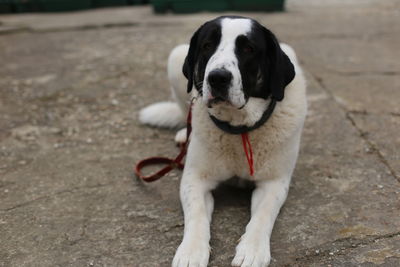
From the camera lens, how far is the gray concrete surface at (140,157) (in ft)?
7.44

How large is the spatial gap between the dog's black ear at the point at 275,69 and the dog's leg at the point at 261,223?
0.46 m

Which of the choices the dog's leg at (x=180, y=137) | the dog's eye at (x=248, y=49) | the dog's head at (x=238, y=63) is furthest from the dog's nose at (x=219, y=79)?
the dog's leg at (x=180, y=137)

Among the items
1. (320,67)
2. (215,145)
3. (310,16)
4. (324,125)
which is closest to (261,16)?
(310,16)

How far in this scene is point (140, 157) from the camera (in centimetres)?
326

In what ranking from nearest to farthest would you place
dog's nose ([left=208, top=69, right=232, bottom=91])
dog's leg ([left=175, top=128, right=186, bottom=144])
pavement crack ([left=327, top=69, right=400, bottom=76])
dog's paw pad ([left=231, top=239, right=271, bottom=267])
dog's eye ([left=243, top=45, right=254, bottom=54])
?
1. dog's paw pad ([left=231, top=239, right=271, bottom=267])
2. dog's nose ([left=208, top=69, right=232, bottom=91])
3. dog's eye ([left=243, top=45, right=254, bottom=54])
4. dog's leg ([left=175, top=128, right=186, bottom=144])
5. pavement crack ([left=327, top=69, right=400, bottom=76])

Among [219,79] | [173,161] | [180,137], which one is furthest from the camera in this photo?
[180,137]

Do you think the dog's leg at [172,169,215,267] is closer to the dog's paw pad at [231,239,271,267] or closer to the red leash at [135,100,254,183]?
the dog's paw pad at [231,239,271,267]

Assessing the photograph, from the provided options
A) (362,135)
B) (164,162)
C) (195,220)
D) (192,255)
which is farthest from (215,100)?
(362,135)

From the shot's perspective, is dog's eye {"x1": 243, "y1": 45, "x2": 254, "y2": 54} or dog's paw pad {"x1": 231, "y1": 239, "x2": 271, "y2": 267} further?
dog's eye {"x1": 243, "y1": 45, "x2": 254, "y2": 54}

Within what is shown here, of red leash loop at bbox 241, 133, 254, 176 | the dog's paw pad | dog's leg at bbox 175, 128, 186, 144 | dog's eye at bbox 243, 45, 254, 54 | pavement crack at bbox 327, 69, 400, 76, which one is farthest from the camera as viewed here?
pavement crack at bbox 327, 69, 400, 76

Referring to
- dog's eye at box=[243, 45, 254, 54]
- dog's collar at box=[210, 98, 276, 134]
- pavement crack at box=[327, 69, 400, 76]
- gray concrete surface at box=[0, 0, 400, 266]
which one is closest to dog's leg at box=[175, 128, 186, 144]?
gray concrete surface at box=[0, 0, 400, 266]

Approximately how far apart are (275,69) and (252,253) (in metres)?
0.90

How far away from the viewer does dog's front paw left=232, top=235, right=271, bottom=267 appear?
206 centimetres

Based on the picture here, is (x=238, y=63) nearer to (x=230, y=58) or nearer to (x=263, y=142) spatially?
(x=230, y=58)
